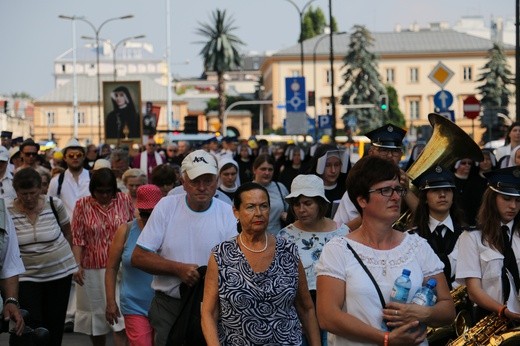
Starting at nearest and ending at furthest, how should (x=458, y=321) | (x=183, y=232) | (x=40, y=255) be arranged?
(x=183, y=232), (x=458, y=321), (x=40, y=255)

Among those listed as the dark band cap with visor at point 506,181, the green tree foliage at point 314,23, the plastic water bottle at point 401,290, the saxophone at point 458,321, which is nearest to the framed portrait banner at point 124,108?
the saxophone at point 458,321

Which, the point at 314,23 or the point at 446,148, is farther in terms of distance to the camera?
the point at 314,23

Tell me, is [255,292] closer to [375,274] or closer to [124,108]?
[375,274]

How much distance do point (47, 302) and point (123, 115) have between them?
110 ft

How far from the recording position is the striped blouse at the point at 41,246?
34.3 ft

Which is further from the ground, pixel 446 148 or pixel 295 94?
pixel 295 94

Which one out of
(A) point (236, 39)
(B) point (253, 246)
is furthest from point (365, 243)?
(A) point (236, 39)

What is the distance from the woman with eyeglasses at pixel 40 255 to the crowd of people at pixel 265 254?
1 centimetres

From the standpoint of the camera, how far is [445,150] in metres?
10.1

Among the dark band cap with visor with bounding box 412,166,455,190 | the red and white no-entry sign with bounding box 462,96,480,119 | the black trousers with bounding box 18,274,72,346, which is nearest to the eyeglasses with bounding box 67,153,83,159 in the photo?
the black trousers with bounding box 18,274,72,346

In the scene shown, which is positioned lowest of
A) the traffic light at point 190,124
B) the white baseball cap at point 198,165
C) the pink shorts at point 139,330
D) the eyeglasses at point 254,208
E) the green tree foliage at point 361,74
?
the pink shorts at point 139,330

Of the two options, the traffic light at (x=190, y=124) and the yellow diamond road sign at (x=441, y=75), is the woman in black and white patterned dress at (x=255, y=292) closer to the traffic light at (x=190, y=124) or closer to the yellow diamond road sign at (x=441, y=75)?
the yellow diamond road sign at (x=441, y=75)

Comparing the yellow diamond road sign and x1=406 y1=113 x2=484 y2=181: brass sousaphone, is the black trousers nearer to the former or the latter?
x1=406 y1=113 x2=484 y2=181: brass sousaphone

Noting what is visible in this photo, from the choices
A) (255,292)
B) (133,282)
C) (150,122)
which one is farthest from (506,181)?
(150,122)
